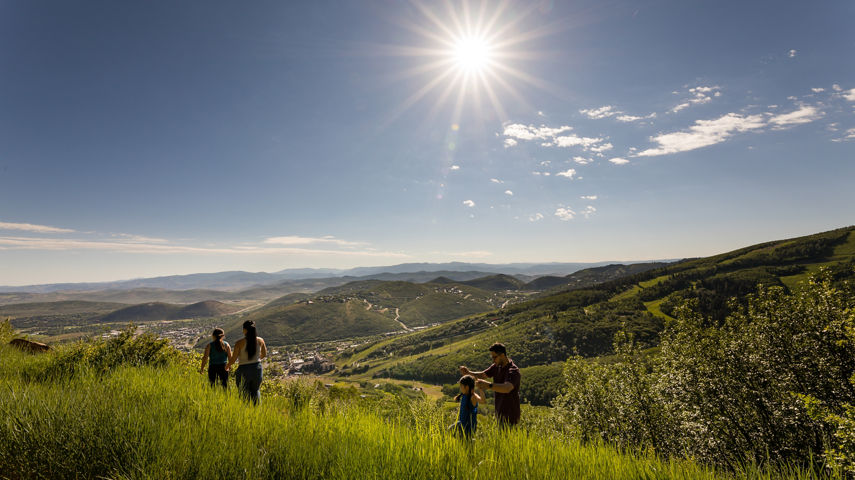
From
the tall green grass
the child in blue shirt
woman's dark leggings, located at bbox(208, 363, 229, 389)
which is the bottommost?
woman's dark leggings, located at bbox(208, 363, 229, 389)

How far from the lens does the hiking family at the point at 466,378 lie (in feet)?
19.5

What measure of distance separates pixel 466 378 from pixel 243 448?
154 inches

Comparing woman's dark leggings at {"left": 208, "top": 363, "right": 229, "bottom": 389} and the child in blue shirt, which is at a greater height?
the child in blue shirt

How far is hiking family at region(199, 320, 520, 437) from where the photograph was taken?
5.95 metres

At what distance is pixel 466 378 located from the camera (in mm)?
6055

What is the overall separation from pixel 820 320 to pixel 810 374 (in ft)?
9.47

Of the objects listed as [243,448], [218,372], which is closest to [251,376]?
[218,372]

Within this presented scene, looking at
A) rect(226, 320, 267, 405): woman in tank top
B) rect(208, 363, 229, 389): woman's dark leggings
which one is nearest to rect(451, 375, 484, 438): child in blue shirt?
rect(226, 320, 267, 405): woman in tank top

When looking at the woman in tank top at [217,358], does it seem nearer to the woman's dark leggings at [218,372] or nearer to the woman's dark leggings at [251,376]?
the woman's dark leggings at [218,372]

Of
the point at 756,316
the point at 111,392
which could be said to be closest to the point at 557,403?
the point at 756,316

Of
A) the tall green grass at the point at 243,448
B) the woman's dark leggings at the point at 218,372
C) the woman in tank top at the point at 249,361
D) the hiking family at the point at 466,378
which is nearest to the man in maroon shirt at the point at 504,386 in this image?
the hiking family at the point at 466,378

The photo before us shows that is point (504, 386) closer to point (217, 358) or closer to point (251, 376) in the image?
point (251, 376)

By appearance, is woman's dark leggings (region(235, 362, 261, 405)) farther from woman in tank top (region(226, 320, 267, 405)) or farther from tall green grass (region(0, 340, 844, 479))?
tall green grass (region(0, 340, 844, 479))

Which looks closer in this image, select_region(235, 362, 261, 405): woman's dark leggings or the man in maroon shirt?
the man in maroon shirt
